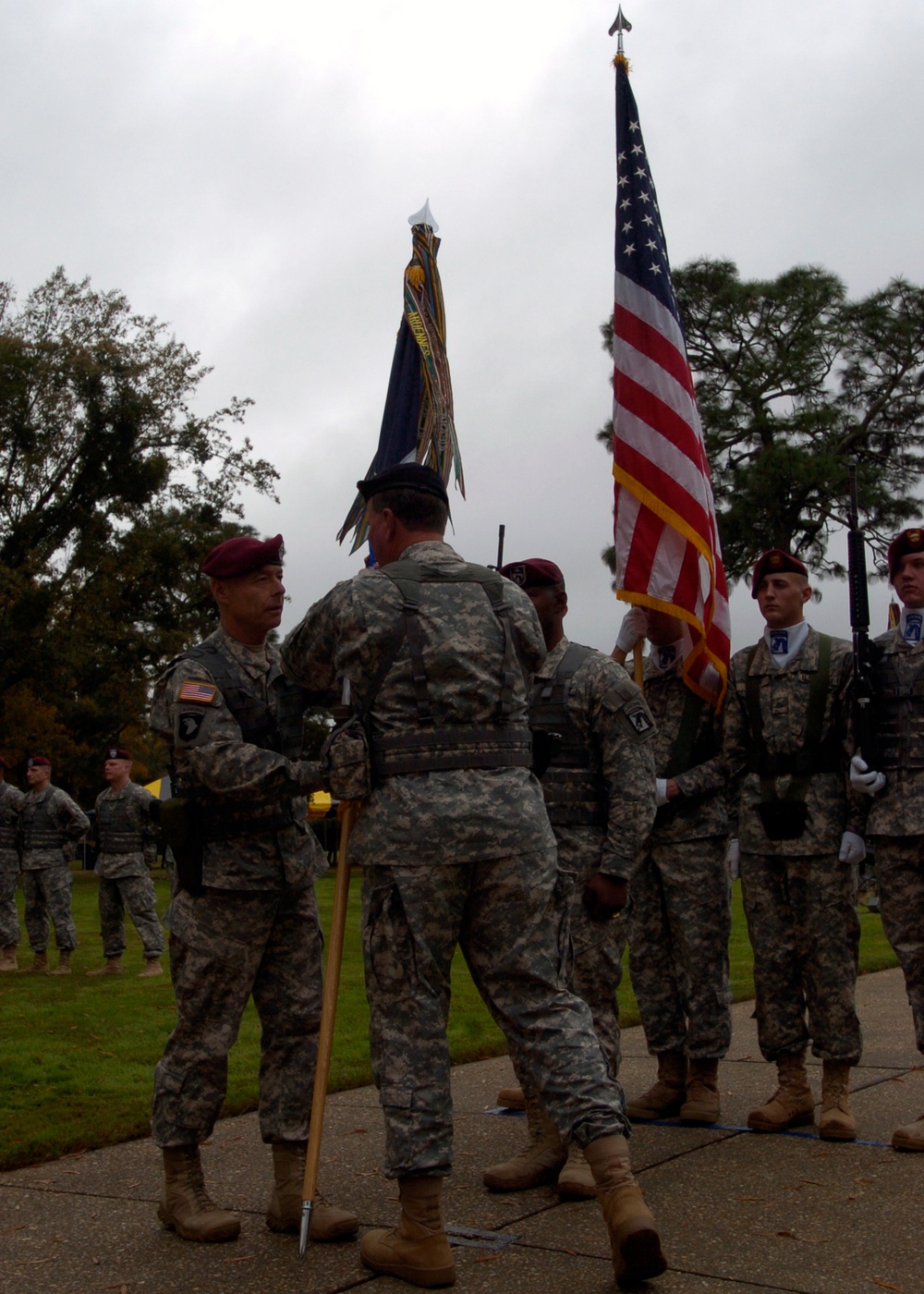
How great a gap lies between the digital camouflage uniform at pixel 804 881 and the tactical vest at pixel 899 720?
0.14 metres

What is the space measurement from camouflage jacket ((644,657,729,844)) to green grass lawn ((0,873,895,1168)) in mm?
2452

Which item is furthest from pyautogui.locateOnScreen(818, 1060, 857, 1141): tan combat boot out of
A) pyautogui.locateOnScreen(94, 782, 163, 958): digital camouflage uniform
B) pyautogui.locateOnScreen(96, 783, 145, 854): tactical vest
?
pyautogui.locateOnScreen(96, 783, 145, 854): tactical vest

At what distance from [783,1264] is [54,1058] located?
213 inches

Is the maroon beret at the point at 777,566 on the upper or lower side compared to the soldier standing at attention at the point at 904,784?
upper

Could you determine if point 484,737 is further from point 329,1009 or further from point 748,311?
point 748,311

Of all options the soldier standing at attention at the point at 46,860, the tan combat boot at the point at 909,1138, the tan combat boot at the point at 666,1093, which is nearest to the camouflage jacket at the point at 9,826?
the soldier standing at attention at the point at 46,860

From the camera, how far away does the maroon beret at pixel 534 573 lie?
5.21 meters

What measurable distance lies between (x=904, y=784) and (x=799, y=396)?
37.4 meters

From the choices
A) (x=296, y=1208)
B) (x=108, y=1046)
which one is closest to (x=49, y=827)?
(x=108, y=1046)

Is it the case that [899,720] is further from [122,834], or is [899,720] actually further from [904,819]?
[122,834]

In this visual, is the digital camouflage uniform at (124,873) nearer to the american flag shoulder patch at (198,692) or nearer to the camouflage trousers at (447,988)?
the american flag shoulder patch at (198,692)

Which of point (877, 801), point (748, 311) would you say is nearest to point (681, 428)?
point (877, 801)

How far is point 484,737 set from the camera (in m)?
3.93

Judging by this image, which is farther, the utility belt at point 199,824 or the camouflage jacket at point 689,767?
the camouflage jacket at point 689,767
